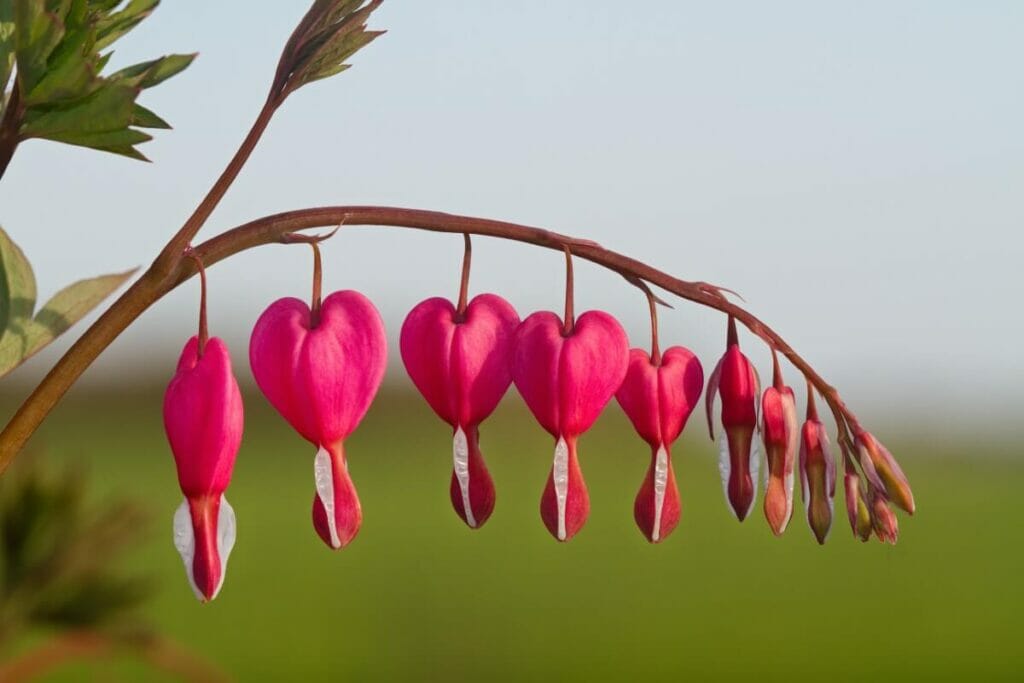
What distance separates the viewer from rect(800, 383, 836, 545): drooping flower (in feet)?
4.23

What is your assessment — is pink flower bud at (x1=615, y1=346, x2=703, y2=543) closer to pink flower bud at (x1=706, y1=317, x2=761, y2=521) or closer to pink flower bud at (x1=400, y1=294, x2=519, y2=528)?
pink flower bud at (x1=706, y1=317, x2=761, y2=521)

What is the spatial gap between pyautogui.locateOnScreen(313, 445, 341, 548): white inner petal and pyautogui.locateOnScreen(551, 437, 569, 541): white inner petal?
0.24 metres

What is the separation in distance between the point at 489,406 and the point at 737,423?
0.96 feet

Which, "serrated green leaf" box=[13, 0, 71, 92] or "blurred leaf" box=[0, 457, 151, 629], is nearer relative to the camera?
"serrated green leaf" box=[13, 0, 71, 92]

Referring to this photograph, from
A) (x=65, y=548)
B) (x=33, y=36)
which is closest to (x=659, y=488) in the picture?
(x=33, y=36)

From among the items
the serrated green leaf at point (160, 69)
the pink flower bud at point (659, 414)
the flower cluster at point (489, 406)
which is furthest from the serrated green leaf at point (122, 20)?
the pink flower bud at point (659, 414)

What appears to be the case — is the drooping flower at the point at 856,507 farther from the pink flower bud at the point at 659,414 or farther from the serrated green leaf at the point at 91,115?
the serrated green leaf at the point at 91,115

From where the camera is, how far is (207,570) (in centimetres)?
116

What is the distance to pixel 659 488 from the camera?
4.32ft

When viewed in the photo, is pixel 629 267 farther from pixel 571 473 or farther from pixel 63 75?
pixel 63 75

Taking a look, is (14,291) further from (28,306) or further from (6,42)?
(6,42)

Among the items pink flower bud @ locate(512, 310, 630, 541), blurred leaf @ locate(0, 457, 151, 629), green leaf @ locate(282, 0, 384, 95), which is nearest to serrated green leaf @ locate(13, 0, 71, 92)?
green leaf @ locate(282, 0, 384, 95)

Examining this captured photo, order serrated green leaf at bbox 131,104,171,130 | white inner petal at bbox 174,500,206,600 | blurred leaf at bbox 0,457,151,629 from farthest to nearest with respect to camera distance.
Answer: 1. blurred leaf at bbox 0,457,151,629
2. serrated green leaf at bbox 131,104,171,130
3. white inner petal at bbox 174,500,206,600

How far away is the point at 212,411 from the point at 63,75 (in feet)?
1.34
